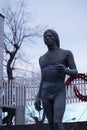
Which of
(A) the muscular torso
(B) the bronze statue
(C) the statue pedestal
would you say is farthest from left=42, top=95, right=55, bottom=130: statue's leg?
(C) the statue pedestal

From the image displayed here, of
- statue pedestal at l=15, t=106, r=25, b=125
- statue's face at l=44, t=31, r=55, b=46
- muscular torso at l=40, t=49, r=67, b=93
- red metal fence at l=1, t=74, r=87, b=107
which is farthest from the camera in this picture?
statue pedestal at l=15, t=106, r=25, b=125

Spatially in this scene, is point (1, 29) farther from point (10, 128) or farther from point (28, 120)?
point (28, 120)

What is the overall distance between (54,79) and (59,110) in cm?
53

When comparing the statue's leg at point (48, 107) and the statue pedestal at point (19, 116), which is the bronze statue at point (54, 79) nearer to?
the statue's leg at point (48, 107)

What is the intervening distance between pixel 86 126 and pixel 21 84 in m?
9.51

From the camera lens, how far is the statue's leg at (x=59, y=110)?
7.64 metres

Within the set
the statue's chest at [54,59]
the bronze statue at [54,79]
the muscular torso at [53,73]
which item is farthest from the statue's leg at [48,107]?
the statue's chest at [54,59]

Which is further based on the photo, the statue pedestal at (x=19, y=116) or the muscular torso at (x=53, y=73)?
the statue pedestal at (x=19, y=116)

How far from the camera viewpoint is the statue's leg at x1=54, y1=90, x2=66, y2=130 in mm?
7637

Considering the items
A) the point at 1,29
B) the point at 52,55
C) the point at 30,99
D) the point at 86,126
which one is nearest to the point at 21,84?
the point at 30,99

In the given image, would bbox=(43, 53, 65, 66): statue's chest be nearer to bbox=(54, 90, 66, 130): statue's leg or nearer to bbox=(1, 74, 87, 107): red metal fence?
bbox=(54, 90, 66, 130): statue's leg

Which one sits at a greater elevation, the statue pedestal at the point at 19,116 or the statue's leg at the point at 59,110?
the statue's leg at the point at 59,110

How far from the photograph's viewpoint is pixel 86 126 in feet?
52.6

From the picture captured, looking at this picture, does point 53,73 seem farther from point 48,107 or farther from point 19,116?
point 19,116
